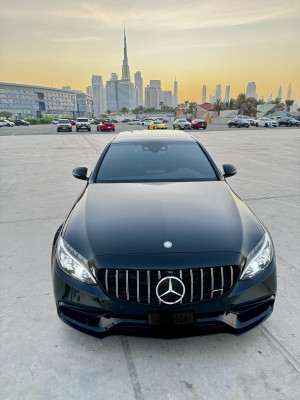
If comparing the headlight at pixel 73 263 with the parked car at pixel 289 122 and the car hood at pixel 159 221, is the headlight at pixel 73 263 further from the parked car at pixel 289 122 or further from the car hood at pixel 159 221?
the parked car at pixel 289 122

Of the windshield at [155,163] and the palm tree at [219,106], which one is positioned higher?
the palm tree at [219,106]

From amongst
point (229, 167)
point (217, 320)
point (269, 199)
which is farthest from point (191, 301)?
point (269, 199)

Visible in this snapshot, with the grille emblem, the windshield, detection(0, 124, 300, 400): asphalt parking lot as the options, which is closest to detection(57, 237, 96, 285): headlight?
the grille emblem

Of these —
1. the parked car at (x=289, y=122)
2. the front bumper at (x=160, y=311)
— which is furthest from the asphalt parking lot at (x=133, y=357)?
the parked car at (x=289, y=122)

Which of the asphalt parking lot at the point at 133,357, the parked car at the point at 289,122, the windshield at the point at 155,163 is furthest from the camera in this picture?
Answer: the parked car at the point at 289,122

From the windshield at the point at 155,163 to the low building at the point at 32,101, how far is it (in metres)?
162

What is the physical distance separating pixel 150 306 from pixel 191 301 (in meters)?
0.28

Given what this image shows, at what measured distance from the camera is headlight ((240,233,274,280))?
2.23 meters

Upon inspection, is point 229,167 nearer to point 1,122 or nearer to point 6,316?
point 6,316

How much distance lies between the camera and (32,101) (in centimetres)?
17262

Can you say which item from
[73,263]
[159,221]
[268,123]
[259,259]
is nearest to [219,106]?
[268,123]

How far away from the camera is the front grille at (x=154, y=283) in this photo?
2.10 metres

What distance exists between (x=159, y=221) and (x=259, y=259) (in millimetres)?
827

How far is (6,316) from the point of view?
110 inches
